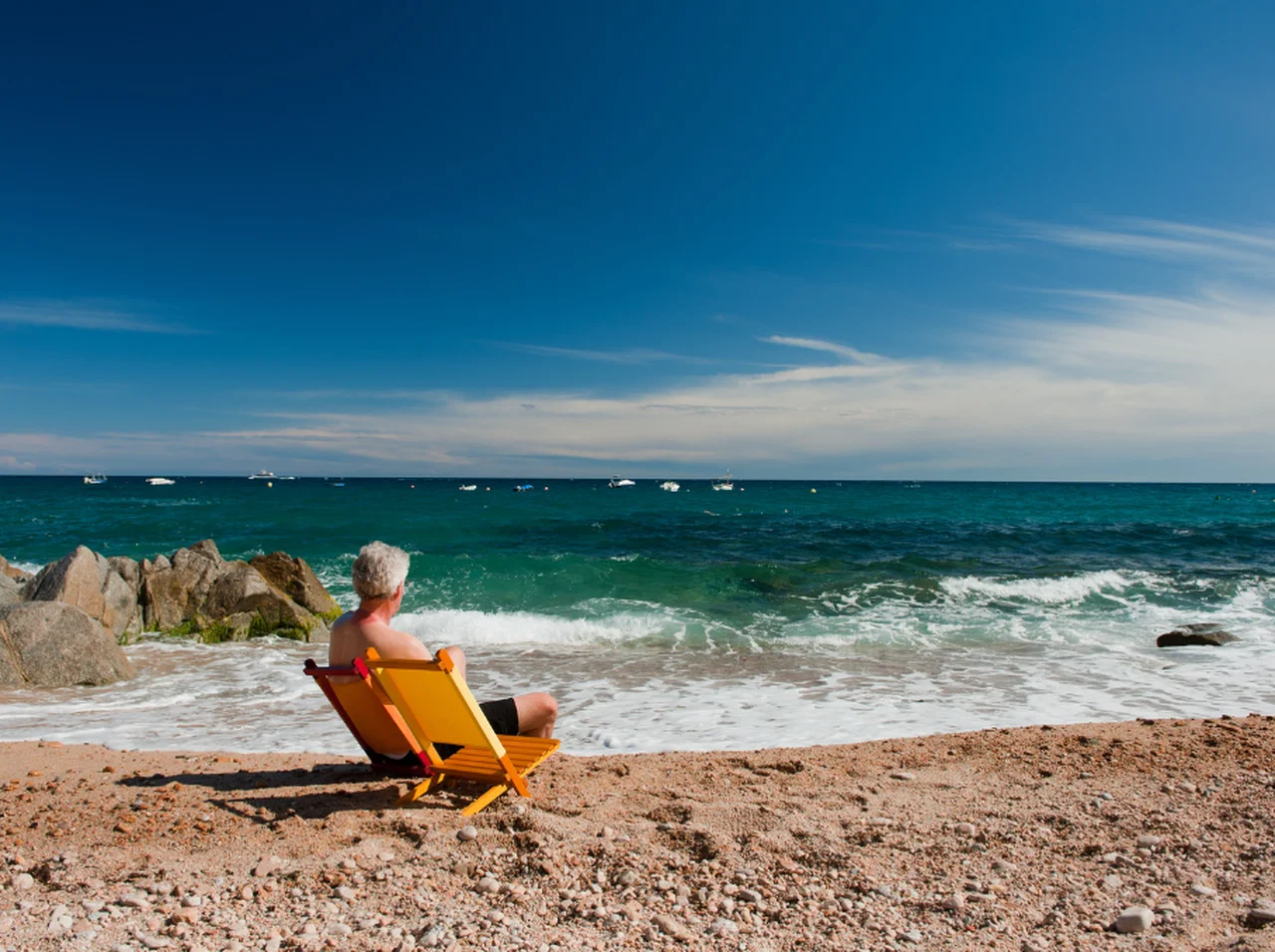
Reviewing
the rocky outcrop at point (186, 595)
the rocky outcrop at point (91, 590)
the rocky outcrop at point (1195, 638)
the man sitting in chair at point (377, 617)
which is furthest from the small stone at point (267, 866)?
the rocky outcrop at point (1195, 638)

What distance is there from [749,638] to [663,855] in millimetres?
9395

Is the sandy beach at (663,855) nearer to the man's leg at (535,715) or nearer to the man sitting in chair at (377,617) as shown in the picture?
the man's leg at (535,715)

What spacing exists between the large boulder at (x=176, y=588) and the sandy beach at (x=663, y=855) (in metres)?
8.11

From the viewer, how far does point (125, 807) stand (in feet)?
15.5

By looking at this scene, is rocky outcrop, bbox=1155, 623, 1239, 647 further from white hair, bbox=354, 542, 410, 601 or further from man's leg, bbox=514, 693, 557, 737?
white hair, bbox=354, 542, 410, 601

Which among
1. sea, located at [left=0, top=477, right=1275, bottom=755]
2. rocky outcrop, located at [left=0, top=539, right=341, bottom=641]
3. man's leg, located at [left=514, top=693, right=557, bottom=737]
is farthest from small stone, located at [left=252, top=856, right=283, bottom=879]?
rocky outcrop, located at [left=0, top=539, right=341, bottom=641]

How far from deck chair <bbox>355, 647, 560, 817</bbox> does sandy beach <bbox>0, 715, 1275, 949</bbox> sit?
0.21 meters

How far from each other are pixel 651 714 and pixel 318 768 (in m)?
3.48

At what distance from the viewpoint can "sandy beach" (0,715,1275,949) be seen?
3.29m

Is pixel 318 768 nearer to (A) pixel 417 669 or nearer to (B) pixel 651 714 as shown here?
(A) pixel 417 669

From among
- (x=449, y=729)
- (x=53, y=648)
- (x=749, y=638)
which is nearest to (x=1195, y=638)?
(x=749, y=638)

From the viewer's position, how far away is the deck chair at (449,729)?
14.0 feet

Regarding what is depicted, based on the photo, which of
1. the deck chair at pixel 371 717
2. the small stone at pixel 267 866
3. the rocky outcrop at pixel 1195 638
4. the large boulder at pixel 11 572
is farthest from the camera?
the large boulder at pixel 11 572

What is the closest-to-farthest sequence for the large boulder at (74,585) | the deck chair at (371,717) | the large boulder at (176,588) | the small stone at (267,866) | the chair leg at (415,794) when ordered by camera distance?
1. the small stone at (267,866)
2. the deck chair at (371,717)
3. the chair leg at (415,794)
4. the large boulder at (74,585)
5. the large boulder at (176,588)
